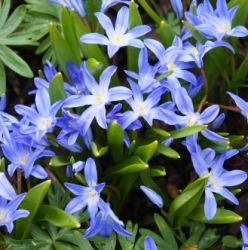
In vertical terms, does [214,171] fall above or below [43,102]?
below

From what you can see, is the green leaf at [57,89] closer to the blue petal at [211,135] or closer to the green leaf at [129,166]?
the green leaf at [129,166]

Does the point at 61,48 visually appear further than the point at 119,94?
Yes

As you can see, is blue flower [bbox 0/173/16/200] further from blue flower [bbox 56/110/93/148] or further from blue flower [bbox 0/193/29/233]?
blue flower [bbox 56/110/93/148]

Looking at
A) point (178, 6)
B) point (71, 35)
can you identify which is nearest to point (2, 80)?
point (71, 35)

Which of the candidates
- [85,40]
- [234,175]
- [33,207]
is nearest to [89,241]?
[33,207]

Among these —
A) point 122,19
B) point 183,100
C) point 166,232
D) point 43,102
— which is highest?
point 122,19

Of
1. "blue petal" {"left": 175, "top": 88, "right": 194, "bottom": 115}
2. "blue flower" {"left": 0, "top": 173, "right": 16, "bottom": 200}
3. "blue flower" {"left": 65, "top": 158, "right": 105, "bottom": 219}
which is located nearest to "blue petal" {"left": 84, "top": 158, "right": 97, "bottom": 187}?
"blue flower" {"left": 65, "top": 158, "right": 105, "bottom": 219}

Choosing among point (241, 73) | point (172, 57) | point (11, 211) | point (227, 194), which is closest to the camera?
point (11, 211)

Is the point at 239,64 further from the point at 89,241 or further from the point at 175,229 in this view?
the point at 89,241

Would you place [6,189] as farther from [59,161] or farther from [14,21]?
[14,21]
